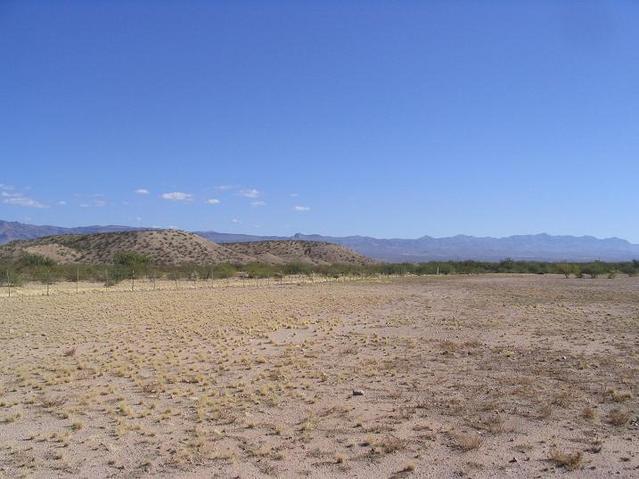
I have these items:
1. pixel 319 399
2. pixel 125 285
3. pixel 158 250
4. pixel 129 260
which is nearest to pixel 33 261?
pixel 129 260

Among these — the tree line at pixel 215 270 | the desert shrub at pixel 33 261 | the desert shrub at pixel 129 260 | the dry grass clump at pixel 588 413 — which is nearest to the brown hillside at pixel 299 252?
the tree line at pixel 215 270

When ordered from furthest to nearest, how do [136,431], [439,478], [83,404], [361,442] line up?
[83,404], [136,431], [361,442], [439,478]

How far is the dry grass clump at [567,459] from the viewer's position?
7.95 meters

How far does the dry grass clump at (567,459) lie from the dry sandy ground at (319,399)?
0.03 m

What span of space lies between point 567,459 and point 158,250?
323ft

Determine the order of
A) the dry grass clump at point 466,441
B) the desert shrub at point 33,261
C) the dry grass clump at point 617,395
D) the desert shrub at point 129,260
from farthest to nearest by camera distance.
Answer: the desert shrub at point 129,260 → the desert shrub at point 33,261 → the dry grass clump at point 617,395 → the dry grass clump at point 466,441

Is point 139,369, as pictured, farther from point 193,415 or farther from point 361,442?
point 361,442

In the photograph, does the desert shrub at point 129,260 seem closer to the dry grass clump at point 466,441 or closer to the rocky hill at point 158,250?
the rocky hill at point 158,250

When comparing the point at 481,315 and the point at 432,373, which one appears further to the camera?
the point at 481,315

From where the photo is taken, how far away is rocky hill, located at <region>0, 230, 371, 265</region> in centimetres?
9419

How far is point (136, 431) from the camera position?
9711 millimetres

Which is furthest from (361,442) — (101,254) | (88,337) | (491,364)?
(101,254)

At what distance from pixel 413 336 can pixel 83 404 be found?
1257cm

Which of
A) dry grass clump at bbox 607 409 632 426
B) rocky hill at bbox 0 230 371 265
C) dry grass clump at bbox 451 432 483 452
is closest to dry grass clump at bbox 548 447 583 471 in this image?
dry grass clump at bbox 451 432 483 452
